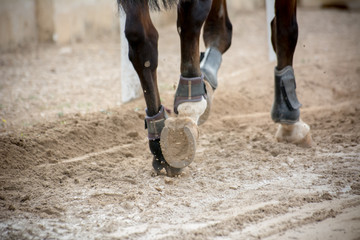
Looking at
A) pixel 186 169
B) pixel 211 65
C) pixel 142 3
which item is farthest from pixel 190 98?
pixel 211 65

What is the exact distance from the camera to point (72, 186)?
2.87 metres

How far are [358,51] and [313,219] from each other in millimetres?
4582

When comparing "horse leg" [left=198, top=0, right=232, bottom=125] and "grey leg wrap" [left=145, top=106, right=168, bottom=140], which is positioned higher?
"horse leg" [left=198, top=0, right=232, bottom=125]

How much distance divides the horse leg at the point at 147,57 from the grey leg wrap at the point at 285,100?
3.76 feet

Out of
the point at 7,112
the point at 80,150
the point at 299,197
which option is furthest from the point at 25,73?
the point at 299,197

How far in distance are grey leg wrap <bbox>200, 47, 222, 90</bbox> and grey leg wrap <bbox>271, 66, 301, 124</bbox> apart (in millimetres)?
510

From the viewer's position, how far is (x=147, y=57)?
276 cm

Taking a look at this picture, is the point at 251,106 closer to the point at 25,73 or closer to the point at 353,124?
the point at 353,124

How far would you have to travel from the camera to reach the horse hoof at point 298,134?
350cm

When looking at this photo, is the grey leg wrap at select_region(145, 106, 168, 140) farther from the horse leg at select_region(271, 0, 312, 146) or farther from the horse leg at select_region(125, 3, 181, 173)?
the horse leg at select_region(271, 0, 312, 146)

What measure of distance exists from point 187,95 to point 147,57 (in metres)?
0.35

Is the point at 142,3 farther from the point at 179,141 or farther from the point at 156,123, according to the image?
the point at 179,141

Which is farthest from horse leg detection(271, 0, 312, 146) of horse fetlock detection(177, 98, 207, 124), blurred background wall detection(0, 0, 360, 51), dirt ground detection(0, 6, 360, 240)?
blurred background wall detection(0, 0, 360, 51)

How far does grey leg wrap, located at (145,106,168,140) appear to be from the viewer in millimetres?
2879
